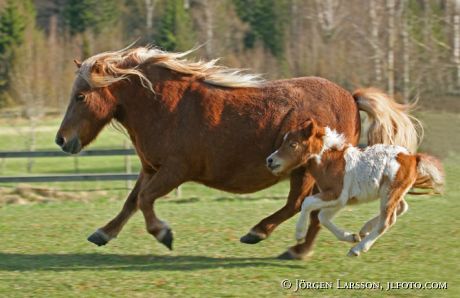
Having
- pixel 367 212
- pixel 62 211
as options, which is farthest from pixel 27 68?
pixel 367 212

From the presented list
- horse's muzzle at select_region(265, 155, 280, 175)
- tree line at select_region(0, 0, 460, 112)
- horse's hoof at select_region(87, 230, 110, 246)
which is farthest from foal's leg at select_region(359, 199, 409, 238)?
tree line at select_region(0, 0, 460, 112)

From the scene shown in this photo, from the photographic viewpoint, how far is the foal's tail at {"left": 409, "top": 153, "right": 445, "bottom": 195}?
794 cm

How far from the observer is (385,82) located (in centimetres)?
3133

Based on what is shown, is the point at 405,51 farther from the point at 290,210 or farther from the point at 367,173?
the point at 367,173

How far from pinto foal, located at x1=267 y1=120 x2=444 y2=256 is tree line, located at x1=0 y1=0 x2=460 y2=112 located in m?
17.1

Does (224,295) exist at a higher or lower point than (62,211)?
higher

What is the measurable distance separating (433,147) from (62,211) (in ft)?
39.7

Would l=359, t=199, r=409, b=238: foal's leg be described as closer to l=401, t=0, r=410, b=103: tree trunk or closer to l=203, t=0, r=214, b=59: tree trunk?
l=401, t=0, r=410, b=103: tree trunk

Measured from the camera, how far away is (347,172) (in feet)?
25.5

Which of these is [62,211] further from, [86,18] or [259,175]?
[86,18]

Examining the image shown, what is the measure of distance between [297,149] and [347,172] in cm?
51

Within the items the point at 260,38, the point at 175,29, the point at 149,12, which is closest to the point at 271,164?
the point at 175,29

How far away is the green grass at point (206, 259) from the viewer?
278 inches

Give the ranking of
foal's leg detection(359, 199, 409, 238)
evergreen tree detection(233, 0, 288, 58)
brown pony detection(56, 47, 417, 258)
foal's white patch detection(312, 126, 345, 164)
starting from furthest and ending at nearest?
evergreen tree detection(233, 0, 288, 58) → brown pony detection(56, 47, 417, 258) → foal's leg detection(359, 199, 409, 238) → foal's white patch detection(312, 126, 345, 164)
